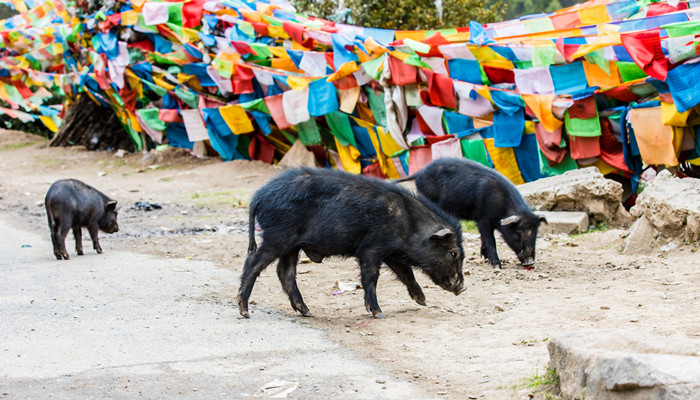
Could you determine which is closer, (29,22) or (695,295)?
(695,295)

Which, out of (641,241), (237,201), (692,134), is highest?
(692,134)

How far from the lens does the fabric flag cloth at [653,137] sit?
35.3ft

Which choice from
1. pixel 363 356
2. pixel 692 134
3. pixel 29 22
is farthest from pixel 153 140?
pixel 363 356

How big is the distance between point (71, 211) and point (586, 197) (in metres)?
6.96

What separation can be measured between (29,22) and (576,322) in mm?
25314

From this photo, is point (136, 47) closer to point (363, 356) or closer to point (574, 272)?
point (574, 272)

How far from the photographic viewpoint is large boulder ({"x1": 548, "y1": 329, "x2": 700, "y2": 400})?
313cm

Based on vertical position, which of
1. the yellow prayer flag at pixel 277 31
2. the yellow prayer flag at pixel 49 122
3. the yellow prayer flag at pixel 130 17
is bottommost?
the yellow prayer flag at pixel 49 122

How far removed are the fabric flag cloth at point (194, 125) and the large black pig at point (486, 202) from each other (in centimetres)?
1129

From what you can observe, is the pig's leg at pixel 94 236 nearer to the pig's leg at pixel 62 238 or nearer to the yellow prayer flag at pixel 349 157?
the pig's leg at pixel 62 238

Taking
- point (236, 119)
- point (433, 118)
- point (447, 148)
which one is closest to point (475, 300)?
point (447, 148)

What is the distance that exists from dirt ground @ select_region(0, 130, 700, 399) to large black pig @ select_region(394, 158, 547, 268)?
0.29 metres

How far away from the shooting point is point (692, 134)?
1078 centimetres

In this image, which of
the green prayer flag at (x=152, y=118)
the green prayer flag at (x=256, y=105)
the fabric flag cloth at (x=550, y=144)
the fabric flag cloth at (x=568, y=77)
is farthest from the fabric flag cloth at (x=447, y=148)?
the green prayer flag at (x=152, y=118)
